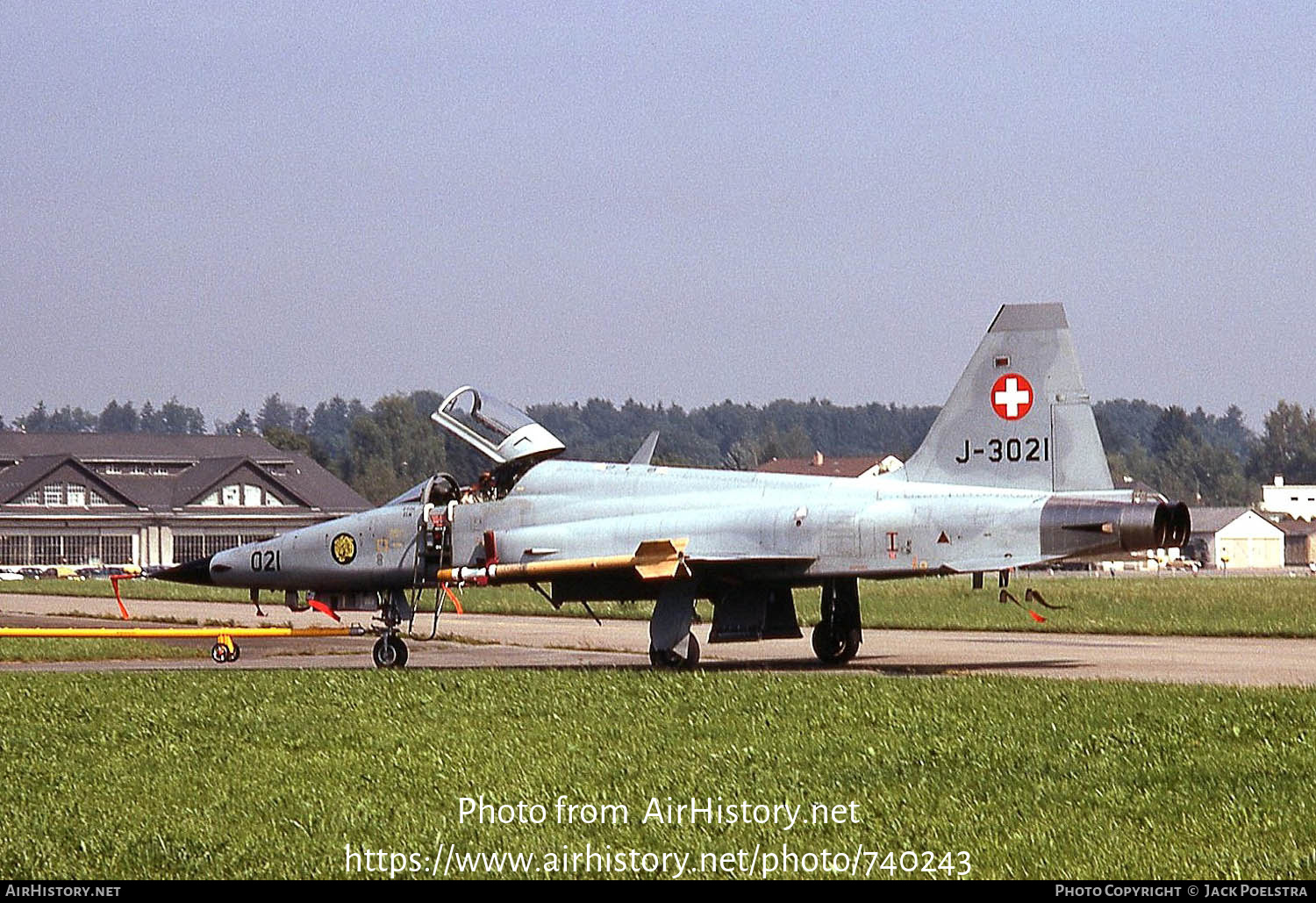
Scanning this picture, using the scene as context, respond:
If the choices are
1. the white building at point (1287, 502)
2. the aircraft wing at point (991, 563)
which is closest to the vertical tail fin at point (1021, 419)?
the aircraft wing at point (991, 563)

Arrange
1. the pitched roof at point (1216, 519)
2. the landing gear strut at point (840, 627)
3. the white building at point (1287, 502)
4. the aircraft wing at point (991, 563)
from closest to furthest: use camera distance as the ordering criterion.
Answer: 1. the aircraft wing at point (991, 563)
2. the landing gear strut at point (840, 627)
3. the pitched roof at point (1216, 519)
4. the white building at point (1287, 502)

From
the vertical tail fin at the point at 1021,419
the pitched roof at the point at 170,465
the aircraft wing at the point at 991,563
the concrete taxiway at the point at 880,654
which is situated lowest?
the concrete taxiway at the point at 880,654

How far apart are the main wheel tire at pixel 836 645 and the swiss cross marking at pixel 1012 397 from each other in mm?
4079

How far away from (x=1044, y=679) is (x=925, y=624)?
13.5 metres

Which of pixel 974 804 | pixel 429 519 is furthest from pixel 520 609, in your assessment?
pixel 974 804

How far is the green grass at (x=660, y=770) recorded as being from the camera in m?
9.07

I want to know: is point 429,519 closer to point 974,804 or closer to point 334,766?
point 334,766

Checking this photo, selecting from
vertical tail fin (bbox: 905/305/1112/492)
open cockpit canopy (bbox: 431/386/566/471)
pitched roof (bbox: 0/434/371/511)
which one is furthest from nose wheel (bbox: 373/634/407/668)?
pitched roof (bbox: 0/434/371/511)

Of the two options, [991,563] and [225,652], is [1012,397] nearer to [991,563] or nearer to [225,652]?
[991,563]

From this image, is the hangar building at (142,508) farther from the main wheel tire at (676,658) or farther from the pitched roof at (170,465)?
the main wheel tire at (676,658)

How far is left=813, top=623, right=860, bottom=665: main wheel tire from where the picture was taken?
21.7 metres

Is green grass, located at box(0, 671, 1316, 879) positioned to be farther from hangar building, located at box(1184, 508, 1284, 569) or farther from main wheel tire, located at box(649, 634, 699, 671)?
hangar building, located at box(1184, 508, 1284, 569)

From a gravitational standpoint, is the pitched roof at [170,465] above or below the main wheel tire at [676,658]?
above
